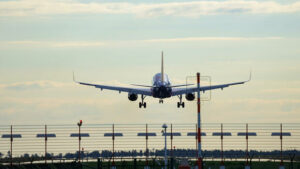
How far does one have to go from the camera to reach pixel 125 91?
403ft

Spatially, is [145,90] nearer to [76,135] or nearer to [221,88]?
[221,88]

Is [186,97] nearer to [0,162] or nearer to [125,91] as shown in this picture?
[125,91]

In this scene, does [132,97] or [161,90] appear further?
[132,97]

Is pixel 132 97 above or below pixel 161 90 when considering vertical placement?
below

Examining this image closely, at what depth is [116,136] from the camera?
266 feet

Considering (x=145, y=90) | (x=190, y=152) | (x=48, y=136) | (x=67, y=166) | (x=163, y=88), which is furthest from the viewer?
(x=145, y=90)

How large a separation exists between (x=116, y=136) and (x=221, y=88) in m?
46.7

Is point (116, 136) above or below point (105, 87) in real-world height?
below

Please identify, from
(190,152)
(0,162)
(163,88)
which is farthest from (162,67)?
(0,162)

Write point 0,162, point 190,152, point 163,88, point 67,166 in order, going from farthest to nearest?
point 163,88 < point 190,152 < point 0,162 < point 67,166

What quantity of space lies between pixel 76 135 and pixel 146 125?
33.5 feet

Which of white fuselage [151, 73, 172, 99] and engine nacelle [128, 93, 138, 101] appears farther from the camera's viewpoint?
engine nacelle [128, 93, 138, 101]

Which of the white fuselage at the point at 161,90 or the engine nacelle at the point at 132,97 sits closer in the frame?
the white fuselage at the point at 161,90

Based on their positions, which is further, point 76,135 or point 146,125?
point 76,135
